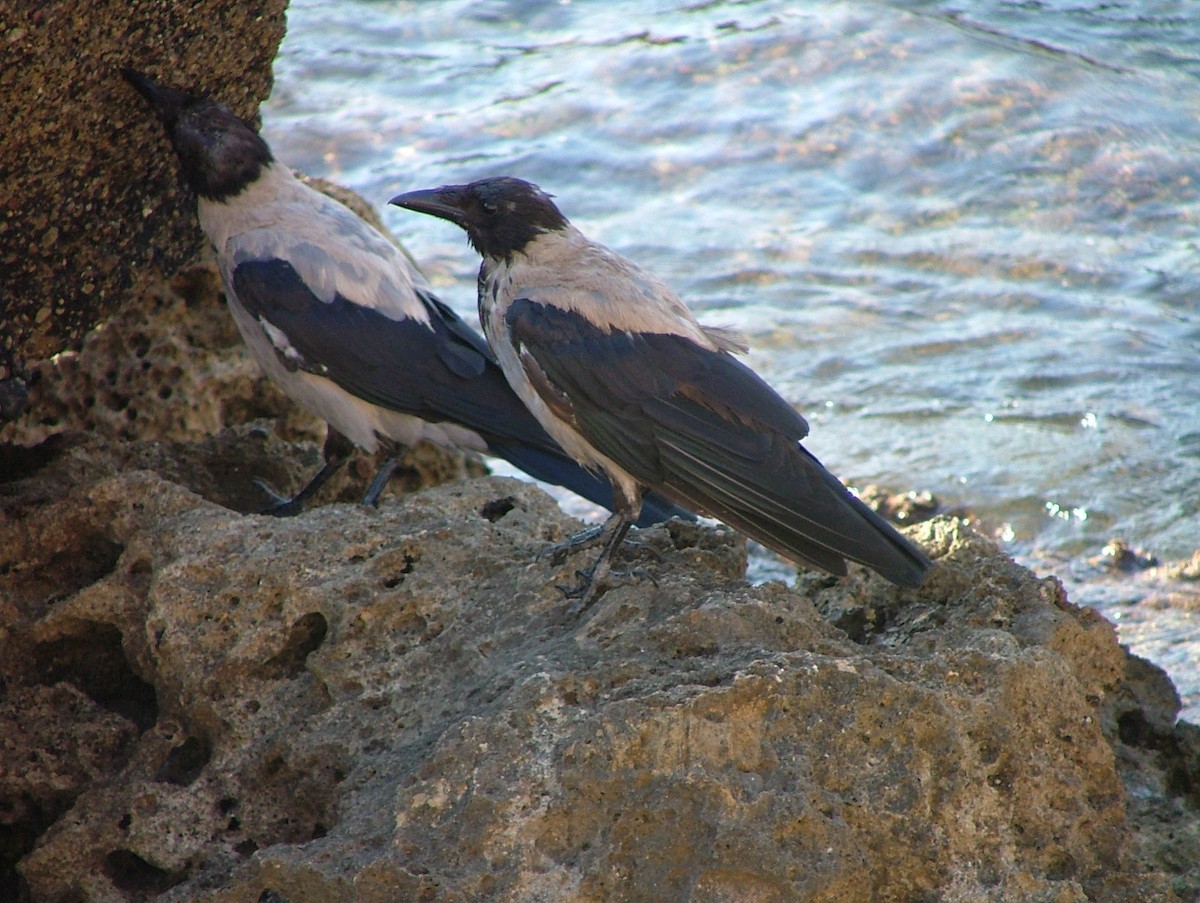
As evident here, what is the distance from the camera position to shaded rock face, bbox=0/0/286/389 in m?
3.68

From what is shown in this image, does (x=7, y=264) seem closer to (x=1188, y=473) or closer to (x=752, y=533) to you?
(x=752, y=533)

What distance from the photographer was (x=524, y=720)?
112 inches

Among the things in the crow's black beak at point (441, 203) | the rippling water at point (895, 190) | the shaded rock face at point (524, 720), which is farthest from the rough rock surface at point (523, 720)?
the rippling water at point (895, 190)

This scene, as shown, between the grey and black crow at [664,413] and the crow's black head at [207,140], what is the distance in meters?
1.07

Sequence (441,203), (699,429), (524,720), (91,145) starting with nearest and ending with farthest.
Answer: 1. (524,720)
2. (699,429)
3. (91,145)
4. (441,203)

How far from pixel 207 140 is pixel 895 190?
5.92 meters

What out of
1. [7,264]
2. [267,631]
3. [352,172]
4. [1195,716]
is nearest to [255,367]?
[7,264]

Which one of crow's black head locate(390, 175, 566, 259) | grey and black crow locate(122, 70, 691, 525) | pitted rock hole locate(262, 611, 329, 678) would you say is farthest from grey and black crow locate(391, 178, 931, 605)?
pitted rock hole locate(262, 611, 329, 678)

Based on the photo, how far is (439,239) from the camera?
8.91 metres

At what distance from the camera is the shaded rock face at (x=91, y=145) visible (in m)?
3.68

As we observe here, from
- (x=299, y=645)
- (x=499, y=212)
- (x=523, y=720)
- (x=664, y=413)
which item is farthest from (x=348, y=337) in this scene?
(x=523, y=720)

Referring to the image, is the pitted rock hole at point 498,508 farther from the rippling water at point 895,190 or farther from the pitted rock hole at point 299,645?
the rippling water at point 895,190

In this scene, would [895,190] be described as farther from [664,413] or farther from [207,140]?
[664,413]

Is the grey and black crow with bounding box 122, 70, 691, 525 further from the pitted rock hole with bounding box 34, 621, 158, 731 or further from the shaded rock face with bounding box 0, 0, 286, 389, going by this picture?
the pitted rock hole with bounding box 34, 621, 158, 731
